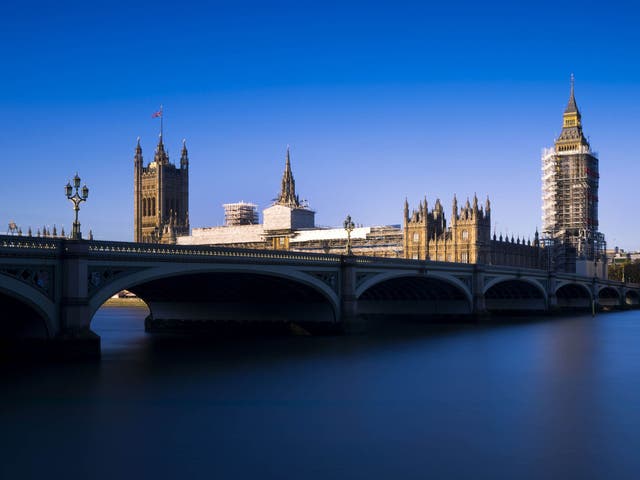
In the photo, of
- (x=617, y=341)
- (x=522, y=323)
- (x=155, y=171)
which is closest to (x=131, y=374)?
(x=617, y=341)

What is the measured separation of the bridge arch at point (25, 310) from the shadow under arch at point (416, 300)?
37442mm

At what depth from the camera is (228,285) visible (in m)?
49.0

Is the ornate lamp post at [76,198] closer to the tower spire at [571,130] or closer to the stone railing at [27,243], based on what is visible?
the stone railing at [27,243]

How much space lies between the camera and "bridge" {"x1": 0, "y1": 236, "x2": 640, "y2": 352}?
32.8m

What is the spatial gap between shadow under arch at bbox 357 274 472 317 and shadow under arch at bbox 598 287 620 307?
174ft

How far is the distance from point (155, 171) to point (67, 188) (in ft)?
477

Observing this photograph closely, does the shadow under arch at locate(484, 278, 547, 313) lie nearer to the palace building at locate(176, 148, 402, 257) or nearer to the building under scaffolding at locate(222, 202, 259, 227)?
the palace building at locate(176, 148, 402, 257)

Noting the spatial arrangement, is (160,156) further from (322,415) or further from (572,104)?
(322,415)

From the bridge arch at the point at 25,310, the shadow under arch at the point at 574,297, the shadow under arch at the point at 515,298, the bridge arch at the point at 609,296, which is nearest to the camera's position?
the bridge arch at the point at 25,310

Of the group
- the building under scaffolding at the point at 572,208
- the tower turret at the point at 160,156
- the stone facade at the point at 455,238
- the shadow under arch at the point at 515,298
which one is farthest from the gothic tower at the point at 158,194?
the shadow under arch at the point at 515,298

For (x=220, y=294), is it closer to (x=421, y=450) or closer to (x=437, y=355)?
(x=437, y=355)

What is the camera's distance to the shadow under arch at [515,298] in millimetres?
87625

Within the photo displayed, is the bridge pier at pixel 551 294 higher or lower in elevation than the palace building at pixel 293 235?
lower

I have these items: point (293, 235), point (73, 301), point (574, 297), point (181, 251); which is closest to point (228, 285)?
point (181, 251)
